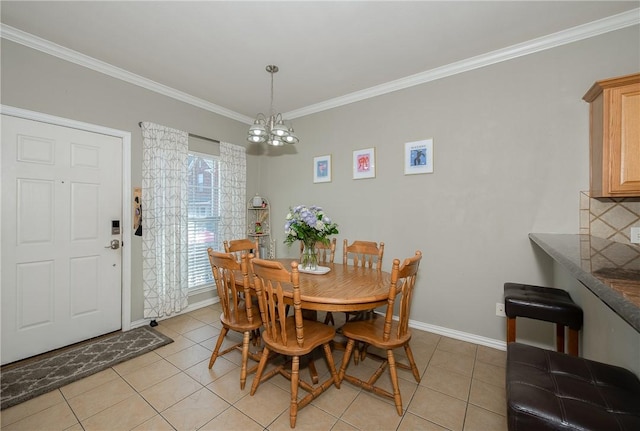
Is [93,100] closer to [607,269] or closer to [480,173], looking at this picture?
[480,173]

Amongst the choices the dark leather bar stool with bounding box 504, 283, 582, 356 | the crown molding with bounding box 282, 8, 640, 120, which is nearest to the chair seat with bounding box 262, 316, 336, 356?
the dark leather bar stool with bounding box 504, 283, 582, 356

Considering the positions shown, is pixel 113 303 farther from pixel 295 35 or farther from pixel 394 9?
pixel 394 9

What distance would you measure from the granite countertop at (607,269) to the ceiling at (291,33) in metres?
1.75

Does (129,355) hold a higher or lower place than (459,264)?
lower

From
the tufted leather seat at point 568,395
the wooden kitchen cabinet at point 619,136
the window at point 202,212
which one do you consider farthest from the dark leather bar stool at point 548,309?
the window at point 202,212

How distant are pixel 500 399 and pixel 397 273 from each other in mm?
1233

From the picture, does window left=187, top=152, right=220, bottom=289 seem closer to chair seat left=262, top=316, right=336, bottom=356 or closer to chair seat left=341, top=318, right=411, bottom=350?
chair seat left=262, top=316, right=336, bottom=356

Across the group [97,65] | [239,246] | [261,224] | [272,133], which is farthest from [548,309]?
[97,65]

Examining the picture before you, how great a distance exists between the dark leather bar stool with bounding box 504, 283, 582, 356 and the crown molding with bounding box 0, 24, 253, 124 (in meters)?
3.98

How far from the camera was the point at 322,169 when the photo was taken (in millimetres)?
3711

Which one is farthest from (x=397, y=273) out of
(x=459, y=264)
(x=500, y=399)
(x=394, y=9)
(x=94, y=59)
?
(x=94, y=59)

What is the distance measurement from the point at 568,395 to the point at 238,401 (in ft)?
5.95

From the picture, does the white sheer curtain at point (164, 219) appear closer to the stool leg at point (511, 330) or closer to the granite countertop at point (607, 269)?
the stool leg at point (511, 330)

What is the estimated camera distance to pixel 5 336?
221 centimetres
